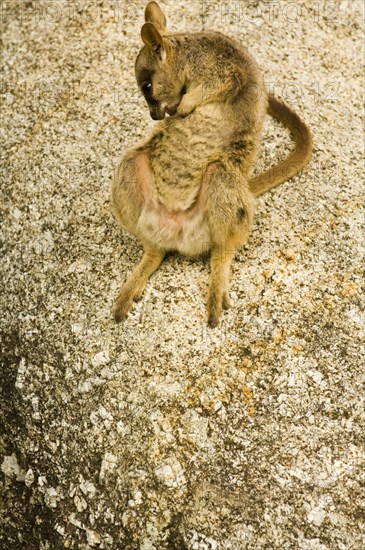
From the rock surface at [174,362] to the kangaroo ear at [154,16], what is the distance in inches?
40.7

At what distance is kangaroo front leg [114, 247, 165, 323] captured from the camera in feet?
12.6

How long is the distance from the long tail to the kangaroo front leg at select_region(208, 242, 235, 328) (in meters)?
0.58

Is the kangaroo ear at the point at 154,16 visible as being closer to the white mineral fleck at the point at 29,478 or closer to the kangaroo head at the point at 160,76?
the kangaroo head at the point at 160,76

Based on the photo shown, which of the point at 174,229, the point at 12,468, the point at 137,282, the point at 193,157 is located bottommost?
the point at 12,468

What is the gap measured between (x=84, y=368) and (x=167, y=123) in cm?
174

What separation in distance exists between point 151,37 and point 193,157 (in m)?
0.79

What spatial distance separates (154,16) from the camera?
12.8ft

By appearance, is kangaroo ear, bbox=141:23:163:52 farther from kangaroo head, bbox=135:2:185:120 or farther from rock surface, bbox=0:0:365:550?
rock surface, bbox=0:0:365:550

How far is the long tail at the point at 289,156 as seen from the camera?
165 inches

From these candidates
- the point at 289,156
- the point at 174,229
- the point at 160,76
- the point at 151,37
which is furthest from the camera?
the point at 289,156

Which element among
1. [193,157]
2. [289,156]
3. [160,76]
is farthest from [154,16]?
[289,156]

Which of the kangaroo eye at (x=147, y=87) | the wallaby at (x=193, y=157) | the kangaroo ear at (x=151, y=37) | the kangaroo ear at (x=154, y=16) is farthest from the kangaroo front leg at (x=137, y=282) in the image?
the kangaroo ear at (x=154, y=16)

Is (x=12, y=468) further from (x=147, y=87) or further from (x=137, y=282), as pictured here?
(x=147, y=87)

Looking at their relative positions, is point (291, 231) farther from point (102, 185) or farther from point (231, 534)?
point (231, 534)
